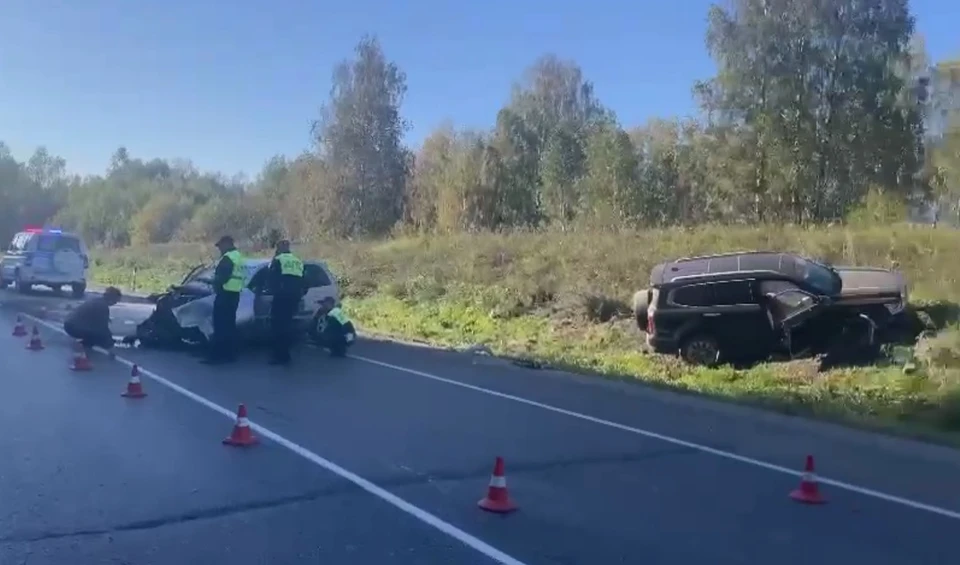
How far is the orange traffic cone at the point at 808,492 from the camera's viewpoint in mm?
7836

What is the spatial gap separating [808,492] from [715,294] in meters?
10.0

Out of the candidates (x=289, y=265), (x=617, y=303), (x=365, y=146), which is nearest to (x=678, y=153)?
(x=365, y=146)

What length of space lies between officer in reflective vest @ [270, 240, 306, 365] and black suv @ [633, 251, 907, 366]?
626 cm

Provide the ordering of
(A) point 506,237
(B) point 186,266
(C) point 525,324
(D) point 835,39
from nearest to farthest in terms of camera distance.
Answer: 1. (C) point 525,324
2. (A) point 506,237
3. (D) point 835,39
4. (B) point 186,266

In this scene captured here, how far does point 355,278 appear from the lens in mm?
33688

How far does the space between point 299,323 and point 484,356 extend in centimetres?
337

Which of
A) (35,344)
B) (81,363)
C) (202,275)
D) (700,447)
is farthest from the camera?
(202,275)

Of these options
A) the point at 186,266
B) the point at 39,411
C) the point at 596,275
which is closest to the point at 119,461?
the point at 39,411

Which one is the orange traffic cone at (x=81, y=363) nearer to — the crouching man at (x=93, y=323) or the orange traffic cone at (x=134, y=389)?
the crouching man at (x=93, y=323)

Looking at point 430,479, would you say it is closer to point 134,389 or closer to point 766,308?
point 134,389

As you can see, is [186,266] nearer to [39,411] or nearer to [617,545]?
[39,411]

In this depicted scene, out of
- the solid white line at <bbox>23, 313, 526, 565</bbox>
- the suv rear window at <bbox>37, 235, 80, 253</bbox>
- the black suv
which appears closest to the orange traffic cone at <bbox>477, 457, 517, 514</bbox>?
the solid white line at <bbox>23, 313, 526, 565</bbox>

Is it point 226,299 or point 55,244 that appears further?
point 55,244

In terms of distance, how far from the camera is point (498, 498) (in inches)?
281
